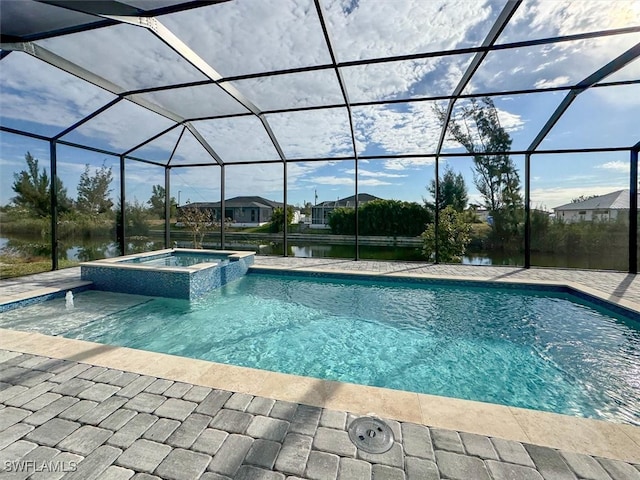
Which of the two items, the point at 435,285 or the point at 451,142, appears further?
the point at 451,142

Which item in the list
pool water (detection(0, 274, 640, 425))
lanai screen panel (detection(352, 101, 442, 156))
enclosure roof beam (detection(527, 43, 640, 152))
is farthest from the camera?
lanai screen panel (detection(352, 101, 442, 156))

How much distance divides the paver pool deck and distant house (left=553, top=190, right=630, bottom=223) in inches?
389

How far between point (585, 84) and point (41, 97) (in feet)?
33.3

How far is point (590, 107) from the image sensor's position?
21.0 feet

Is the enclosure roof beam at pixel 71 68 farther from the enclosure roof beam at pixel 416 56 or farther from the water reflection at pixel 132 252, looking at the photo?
the water reflection at pixel 132 252

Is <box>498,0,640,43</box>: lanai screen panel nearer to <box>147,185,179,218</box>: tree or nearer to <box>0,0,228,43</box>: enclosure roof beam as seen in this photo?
<box>0,0,228,43</box>: enclosure roof beam

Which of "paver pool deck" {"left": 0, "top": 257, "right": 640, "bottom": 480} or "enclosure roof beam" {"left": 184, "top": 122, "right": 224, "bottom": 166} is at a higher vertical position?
"enclosure roof beam" {"left": 184, "top": 122, "right": 224, "bottom": 166}

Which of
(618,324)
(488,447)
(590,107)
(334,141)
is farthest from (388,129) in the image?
(488,447)

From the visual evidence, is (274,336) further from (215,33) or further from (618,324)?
(618,324)

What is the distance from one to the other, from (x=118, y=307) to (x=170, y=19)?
446 cm

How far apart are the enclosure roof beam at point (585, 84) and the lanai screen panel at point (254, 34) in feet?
14.7

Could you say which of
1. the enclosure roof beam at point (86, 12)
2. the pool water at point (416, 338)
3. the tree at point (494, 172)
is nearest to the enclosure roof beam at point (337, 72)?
the enclosure roof beam at point (86, 12)

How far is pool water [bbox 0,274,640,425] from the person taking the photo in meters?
2.98

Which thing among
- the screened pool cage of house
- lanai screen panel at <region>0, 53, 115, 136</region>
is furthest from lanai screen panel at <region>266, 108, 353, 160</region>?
lanai screen panel at <region>0, 53, 115, 136</region>
